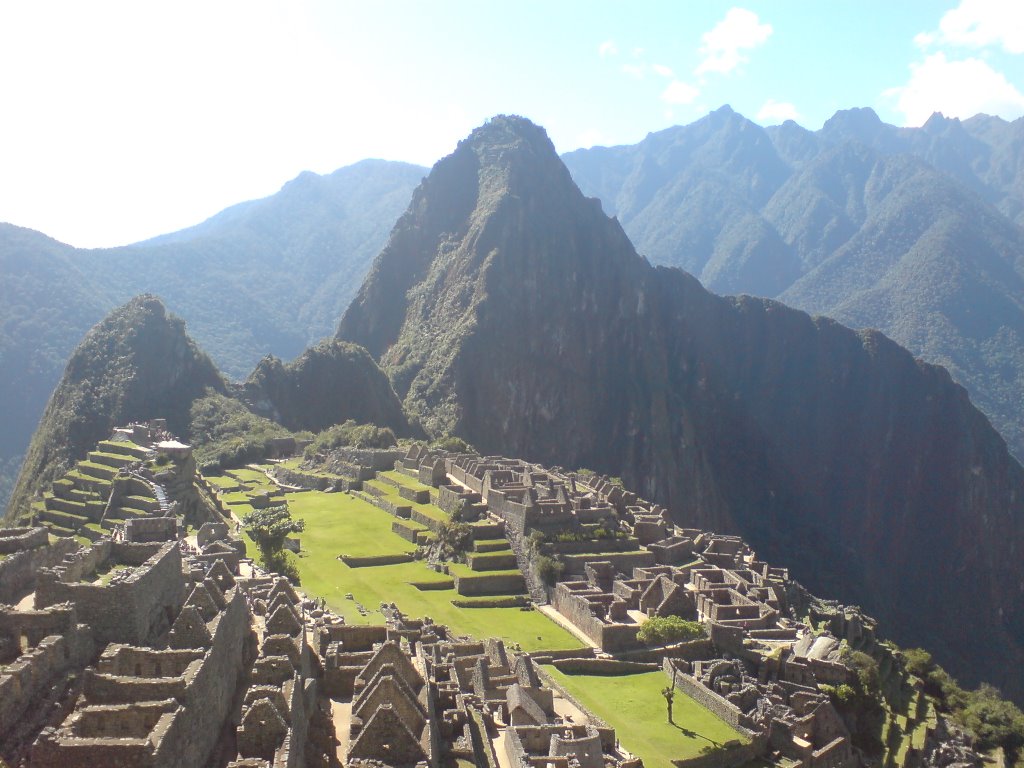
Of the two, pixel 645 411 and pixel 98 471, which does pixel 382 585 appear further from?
pixel 645 411

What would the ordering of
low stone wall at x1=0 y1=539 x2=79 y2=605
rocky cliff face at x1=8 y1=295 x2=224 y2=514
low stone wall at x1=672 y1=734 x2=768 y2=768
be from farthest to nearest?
rocky cliff face at x1=8 y1=295 x2=224 y2=514
low stone wall at x1=672 y1=734 x2=768 y2=768
low stone wall at x1=0 y1=539 x2=79 y2=605

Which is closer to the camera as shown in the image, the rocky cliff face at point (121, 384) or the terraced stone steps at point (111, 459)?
the terraced stone steps at point (111, 459)

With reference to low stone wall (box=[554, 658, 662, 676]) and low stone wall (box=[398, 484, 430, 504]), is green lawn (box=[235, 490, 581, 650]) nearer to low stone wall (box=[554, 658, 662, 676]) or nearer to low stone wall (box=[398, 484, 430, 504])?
low stone wall (box=[554, 658, 662, 676])

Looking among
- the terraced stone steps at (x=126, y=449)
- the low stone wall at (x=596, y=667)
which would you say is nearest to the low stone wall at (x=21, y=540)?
the low stone wall at (x=596, y=667)

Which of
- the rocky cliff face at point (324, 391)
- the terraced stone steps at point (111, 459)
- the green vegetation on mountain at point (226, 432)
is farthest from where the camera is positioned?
the rocky cliff face at point (324, 391)

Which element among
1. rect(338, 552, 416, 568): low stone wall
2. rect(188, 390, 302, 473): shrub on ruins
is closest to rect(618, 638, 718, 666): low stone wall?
rect(338, 552, 416, 568): low stone wall

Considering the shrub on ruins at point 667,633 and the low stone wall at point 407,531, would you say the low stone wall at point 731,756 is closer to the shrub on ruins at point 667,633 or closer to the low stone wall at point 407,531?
the shrub on ruins at point 667,633

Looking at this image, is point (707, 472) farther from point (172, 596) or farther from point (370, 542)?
point (172, 596)
